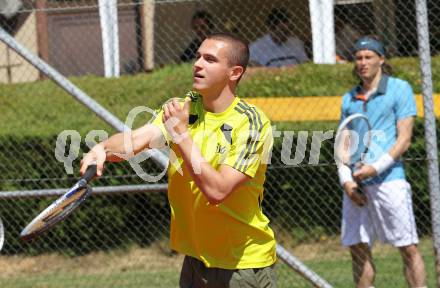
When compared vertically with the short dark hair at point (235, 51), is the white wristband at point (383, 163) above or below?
below

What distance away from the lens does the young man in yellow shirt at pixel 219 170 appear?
15.5 ft

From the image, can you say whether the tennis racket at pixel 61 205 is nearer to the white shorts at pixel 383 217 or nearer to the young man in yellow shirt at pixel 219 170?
the young man in yellow shirt at pixel 219 170

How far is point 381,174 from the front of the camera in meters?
7.13

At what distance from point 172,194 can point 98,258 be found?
402cm

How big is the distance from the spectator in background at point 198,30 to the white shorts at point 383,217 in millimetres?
2242

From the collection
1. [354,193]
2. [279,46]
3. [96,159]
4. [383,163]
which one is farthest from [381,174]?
[96,159]

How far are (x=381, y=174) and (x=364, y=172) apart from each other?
0.16m

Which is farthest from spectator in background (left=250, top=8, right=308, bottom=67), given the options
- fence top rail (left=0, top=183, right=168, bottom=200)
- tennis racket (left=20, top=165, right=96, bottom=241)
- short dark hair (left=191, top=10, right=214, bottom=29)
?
tennis racket (left=20, top=165, right=96, bottom=241)

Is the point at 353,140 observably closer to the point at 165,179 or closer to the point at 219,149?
the point at 165,179

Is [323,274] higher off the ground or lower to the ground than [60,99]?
lower

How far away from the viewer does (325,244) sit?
8.88 meters

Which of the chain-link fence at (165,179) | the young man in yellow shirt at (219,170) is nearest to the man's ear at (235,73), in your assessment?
the young man in yellow shirt at (219,170)

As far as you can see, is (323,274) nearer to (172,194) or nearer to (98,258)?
(98,258)

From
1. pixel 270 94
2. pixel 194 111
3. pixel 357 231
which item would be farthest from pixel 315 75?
pixel 194 111
